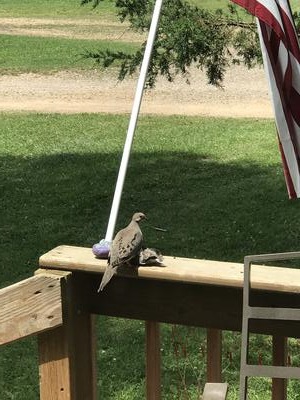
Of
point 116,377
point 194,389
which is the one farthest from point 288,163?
point 116,377

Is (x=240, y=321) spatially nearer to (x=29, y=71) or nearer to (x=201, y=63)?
(x=201, y=63)

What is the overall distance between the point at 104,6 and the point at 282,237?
25325 millimetres

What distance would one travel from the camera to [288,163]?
2863 millimetres

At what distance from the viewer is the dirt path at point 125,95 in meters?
15.1

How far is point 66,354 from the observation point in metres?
2.21

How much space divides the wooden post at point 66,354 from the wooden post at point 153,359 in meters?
0.18

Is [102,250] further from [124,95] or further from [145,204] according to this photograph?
[124,95]

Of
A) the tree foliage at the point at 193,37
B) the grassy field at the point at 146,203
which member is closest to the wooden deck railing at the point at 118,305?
the grassy field at the point at 146,203

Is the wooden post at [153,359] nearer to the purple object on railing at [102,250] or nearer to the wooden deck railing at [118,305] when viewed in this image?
the wooden deck railing at [118,305]

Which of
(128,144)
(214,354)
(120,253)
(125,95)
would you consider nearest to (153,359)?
(214,354)

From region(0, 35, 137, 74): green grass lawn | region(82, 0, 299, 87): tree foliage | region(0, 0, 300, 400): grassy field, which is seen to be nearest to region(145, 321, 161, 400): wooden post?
region(0, 0, 300, 400): grassy field

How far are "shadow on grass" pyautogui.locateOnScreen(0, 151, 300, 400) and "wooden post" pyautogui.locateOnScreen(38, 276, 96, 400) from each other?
103 inches

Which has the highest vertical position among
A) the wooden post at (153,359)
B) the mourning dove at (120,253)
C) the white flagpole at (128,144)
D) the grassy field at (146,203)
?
the white flagpole at (128,144)

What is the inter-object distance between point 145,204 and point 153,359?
597cm
